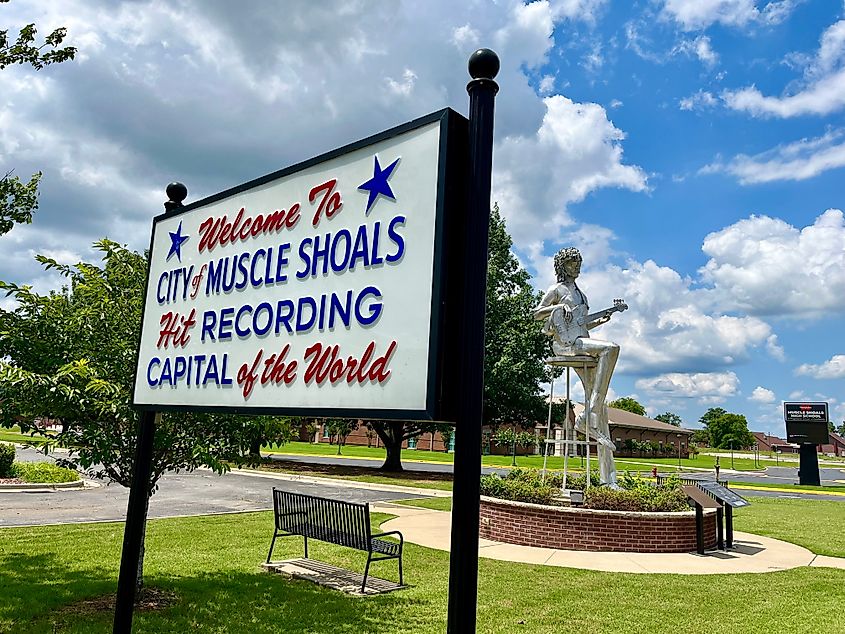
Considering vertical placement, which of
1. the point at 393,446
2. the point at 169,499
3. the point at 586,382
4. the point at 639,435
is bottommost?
the point at 169,499

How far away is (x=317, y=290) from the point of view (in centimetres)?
284

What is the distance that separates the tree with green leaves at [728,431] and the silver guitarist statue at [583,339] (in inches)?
4115

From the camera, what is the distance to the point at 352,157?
2795mm

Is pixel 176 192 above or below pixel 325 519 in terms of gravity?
above

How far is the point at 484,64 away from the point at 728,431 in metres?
123

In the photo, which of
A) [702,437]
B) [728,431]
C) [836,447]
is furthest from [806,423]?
[836,447]

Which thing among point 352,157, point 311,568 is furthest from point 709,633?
point 352,157

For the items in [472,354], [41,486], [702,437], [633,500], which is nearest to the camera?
[472,354]

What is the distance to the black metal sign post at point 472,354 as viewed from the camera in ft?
7.11

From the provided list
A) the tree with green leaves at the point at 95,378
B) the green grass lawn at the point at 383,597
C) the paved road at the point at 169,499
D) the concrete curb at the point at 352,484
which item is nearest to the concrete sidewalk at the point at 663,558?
the green grass lawn at the point at 383,597

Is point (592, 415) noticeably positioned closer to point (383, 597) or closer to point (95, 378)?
point (383, 597)

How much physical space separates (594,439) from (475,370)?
10844 mm

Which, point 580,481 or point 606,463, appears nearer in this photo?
point 606,463

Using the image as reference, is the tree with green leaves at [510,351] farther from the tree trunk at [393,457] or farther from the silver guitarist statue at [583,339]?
the silver guitarist statue at [583,339]
